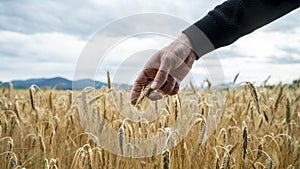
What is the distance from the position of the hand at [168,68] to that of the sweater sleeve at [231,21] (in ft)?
0.17

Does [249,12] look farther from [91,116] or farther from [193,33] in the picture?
[91,116]

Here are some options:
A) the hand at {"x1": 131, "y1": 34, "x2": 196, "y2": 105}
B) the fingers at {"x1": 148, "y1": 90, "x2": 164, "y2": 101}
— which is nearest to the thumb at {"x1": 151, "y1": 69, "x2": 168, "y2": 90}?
the hand at {"x1": 131, "y1": 34, "x2": 196, "y2": 105}

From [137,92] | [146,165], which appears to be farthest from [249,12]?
[146,165]

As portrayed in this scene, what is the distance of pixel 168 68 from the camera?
5.30ft

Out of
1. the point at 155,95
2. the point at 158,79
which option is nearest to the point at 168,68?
the point at 158,79

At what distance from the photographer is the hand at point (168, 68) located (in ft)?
5.24

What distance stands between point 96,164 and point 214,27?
0.82 metres

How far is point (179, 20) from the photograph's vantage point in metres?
1.90

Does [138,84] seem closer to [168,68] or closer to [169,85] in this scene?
[169,85]

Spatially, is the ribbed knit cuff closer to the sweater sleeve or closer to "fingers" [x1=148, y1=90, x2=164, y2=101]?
the sweater sleeve

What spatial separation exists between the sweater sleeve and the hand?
5 centimetres

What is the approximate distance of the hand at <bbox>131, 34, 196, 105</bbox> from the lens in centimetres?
160

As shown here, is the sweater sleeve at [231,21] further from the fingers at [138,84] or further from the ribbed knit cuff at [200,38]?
the fingers at [138,84]

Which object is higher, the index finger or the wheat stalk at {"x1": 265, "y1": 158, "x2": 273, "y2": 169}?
the index finger
